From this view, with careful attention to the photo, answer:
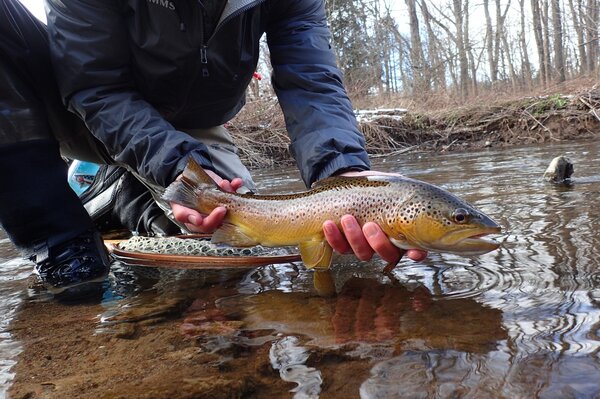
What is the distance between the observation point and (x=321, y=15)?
3021 mm

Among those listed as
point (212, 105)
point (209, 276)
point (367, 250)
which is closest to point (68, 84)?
point (212, 105)

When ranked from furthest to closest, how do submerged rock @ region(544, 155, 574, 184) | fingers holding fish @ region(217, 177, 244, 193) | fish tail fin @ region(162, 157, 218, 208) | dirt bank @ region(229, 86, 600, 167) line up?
dirt bank @ region(229, 86, 600, 167), submerged rock @ region(544, 155, 574, 184), fingers holding fish @ region(217, 177, 244, 193), fish tail fin @ region(162, 157, 218, 208)

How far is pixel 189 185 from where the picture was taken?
6.85 feet

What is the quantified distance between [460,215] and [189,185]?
106 centimetres

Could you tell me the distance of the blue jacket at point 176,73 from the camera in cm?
229

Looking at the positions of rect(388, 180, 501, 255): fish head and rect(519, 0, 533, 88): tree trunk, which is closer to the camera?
rect(388, 180, 501, 255): fish head

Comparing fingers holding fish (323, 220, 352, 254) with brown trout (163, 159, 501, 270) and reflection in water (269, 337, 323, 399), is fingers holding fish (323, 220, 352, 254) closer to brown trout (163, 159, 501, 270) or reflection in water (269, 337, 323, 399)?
brown trout (163, 159, 501, 270)

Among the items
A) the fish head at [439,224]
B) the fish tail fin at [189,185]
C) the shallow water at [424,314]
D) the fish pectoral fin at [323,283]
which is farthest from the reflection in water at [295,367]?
the fish tail fin at [189,185]

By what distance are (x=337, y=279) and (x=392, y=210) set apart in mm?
401

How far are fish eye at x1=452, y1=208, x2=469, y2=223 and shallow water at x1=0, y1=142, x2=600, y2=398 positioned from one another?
243mm

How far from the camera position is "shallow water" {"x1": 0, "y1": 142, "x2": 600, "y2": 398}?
1113mm

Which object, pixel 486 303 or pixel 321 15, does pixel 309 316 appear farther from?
pixel 321 15

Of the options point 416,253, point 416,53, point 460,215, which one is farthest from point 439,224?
point 416,53

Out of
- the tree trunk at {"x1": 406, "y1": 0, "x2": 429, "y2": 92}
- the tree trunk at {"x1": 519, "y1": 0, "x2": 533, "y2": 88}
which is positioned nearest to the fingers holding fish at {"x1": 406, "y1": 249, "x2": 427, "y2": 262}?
the tree trunk at {"x1": 406, "y1": 0, "x2": 429, "y2": 92}
